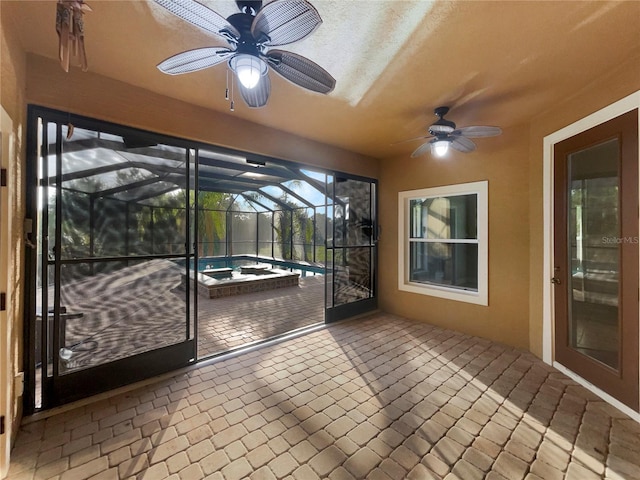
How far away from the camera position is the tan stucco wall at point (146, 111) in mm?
2107

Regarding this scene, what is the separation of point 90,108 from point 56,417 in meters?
2.47

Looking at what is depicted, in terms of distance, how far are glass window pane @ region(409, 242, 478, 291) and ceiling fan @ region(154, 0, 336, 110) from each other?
3245 mm

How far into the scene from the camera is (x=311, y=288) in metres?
7.21

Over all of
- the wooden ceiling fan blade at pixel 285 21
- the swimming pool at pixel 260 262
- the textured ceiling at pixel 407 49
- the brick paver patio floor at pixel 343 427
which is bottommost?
the brick paver patio floor at pixel 343 427

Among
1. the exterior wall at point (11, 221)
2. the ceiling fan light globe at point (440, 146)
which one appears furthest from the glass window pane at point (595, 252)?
the exterior wall at point (11, 221)

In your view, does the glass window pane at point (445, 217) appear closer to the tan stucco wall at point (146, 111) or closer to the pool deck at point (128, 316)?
the tan stucco wall at point (146, 111)

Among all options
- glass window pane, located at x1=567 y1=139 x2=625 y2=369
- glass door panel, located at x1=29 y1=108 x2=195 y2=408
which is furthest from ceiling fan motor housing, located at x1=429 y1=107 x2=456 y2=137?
glass door panel, located at x1=29 y1=108 x2=195 y2=408

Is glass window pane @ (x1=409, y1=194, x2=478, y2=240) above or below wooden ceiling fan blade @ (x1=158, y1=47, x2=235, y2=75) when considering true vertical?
below

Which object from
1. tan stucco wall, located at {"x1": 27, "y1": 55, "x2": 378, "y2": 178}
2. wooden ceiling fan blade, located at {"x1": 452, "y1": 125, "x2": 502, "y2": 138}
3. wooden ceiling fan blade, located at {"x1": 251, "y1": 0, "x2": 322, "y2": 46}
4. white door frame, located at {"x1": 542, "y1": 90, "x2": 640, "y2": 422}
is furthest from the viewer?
white door frame, located at {"x1": 542, "y1": 90, "x2": 640, "y2": 422}

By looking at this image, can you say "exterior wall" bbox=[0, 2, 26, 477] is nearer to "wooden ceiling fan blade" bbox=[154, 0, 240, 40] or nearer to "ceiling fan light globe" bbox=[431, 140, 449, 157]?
"wooden ceiling fan blade" bbox=[154, 0, 240, 40]

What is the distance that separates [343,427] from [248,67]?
2470mm

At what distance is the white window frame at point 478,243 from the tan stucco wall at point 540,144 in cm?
50

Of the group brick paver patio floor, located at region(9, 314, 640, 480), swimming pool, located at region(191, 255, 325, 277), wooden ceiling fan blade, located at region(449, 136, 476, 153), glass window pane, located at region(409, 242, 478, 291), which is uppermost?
wooden ceiling fan blade, located at region(449, 136, 476, 153)

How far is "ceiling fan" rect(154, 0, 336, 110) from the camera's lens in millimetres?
1183
